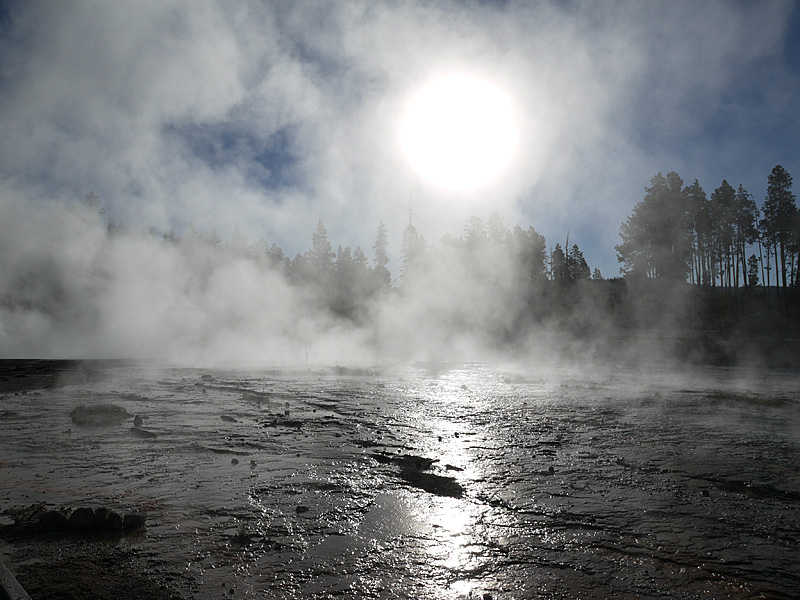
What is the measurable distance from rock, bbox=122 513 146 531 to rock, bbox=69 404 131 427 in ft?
13.3

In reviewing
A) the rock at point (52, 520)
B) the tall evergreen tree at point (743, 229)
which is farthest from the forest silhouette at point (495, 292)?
the rock at point (52, 520)

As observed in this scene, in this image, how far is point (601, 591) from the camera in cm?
221

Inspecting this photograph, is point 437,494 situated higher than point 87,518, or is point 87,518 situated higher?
point 87,518

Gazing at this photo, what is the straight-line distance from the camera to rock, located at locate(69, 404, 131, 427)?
20.6ft

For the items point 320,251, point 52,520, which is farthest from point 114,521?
point 320,251

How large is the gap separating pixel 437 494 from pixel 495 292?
110 ft

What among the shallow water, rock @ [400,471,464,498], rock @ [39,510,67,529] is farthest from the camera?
rock @ [400,471,464,498]

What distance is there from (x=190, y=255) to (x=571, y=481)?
24.0 m

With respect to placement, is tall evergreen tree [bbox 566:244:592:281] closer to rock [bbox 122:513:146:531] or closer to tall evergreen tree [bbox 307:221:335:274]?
tall evergreen tree [bbox 307:221:335:274]

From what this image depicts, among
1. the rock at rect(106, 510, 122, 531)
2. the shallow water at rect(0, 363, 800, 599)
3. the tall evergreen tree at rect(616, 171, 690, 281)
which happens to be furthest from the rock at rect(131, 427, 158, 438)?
the tall evergreen tree at rect(616, 171, 690, 281)

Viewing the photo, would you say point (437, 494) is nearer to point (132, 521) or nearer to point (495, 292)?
point (132, 521)

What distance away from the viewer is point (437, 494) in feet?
11.8

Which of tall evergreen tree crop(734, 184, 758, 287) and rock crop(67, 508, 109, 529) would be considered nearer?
rock crop(67, 508, 109, 529)

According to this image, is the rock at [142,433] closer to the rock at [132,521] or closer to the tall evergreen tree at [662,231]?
the rock at [132,521]
